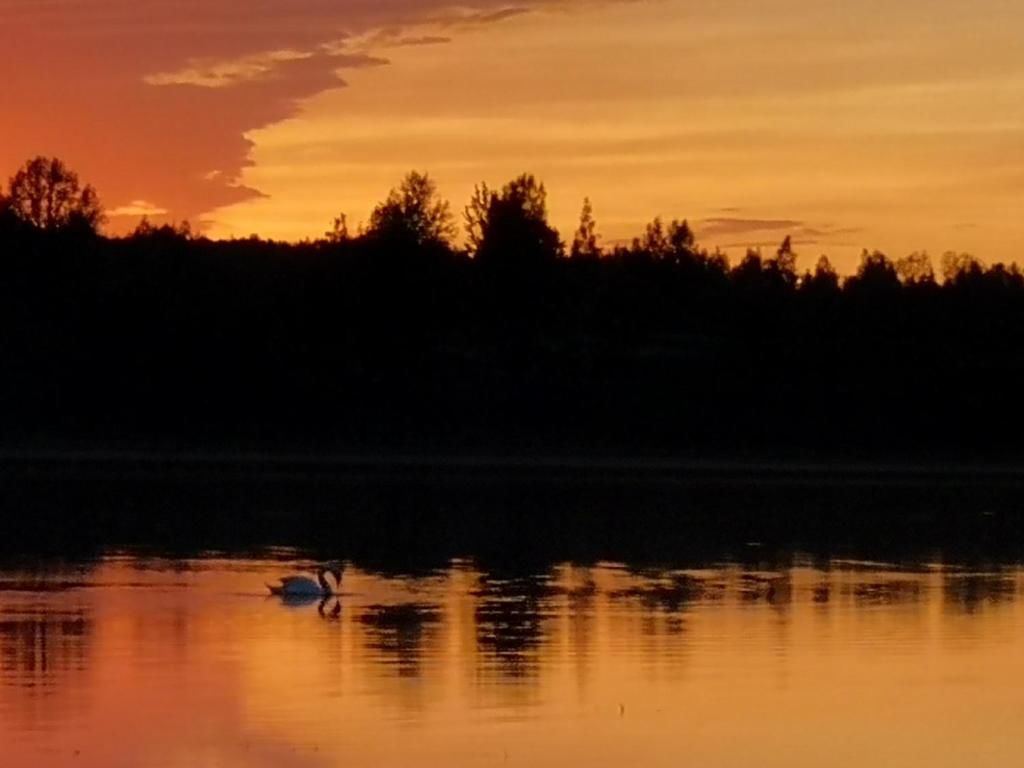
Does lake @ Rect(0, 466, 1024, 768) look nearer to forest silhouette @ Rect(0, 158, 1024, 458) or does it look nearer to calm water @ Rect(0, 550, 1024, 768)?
calm water @ Rect(0, 550, 1024, 768)

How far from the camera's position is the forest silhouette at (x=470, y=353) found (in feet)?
239

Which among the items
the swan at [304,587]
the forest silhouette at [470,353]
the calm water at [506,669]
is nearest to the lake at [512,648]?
the calm water at [506,669]

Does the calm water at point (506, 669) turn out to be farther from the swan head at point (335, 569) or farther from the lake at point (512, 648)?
the swan head at point (335, 569)

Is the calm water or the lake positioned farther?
the lake

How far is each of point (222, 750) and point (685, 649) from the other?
24.6 feet

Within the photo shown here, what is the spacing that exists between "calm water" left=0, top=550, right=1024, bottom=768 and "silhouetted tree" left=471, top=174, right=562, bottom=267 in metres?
53.6

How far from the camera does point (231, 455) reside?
67.4 metres

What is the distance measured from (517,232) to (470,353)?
7472mm

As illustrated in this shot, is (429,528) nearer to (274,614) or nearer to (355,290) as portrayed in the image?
(274,614)

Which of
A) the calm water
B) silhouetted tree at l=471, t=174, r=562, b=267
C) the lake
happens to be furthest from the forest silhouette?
the calm water

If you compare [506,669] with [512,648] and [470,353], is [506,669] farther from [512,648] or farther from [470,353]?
[470,353]

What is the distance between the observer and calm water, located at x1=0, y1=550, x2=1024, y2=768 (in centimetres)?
1852

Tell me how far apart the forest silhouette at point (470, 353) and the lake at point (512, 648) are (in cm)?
3244

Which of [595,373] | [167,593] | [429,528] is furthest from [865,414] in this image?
[167,593]
